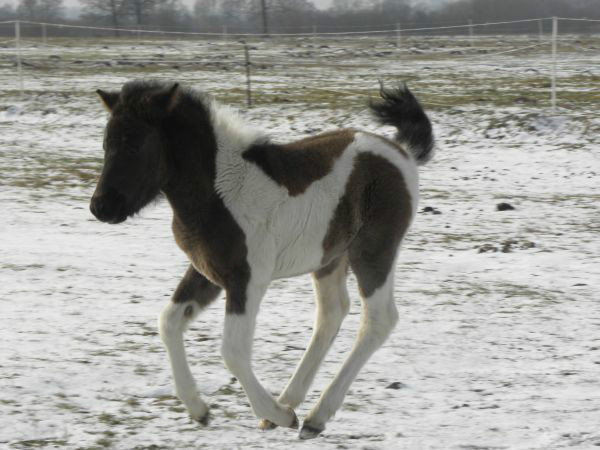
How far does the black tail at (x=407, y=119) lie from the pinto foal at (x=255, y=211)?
0.30 meters

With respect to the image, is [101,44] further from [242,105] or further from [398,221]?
[398,221]

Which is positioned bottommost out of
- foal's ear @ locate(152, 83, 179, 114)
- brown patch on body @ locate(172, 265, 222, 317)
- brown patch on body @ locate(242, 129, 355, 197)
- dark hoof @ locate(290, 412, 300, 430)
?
dark hoof @ locate(290, 412, 300, 430)

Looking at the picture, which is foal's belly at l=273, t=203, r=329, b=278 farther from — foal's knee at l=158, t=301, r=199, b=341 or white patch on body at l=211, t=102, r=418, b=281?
foal's knee at l=158, t=301, r=199, b=341

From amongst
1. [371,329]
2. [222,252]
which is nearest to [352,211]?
[371,329]

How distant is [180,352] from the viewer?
13.6ft

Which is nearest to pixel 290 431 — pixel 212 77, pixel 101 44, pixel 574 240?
pixel 574 240

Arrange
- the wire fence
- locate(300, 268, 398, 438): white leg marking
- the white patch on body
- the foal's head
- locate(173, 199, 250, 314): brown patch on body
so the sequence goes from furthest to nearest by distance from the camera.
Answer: the wire fence → locate(300, 268, 398, 438): white leg marking → the white patch on body → locate(173, 199, 250, 314): brown patch on body → the foal's head

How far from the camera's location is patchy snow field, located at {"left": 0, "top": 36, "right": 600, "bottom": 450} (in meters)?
4.20

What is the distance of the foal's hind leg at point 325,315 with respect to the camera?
450 cm

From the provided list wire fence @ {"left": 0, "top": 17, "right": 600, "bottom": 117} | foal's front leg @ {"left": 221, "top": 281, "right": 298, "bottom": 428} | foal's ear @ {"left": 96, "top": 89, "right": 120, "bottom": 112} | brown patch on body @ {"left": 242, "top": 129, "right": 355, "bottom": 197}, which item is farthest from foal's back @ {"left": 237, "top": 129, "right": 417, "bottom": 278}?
wire fence @ {"left": 0, "top": 17, "right": 600, "bottom": 117}

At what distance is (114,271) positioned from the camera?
7.31 meters

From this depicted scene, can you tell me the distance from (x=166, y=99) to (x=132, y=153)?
284 millimetres

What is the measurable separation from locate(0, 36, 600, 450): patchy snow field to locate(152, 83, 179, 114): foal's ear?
150 centimetres

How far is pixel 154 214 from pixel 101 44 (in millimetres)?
41264
